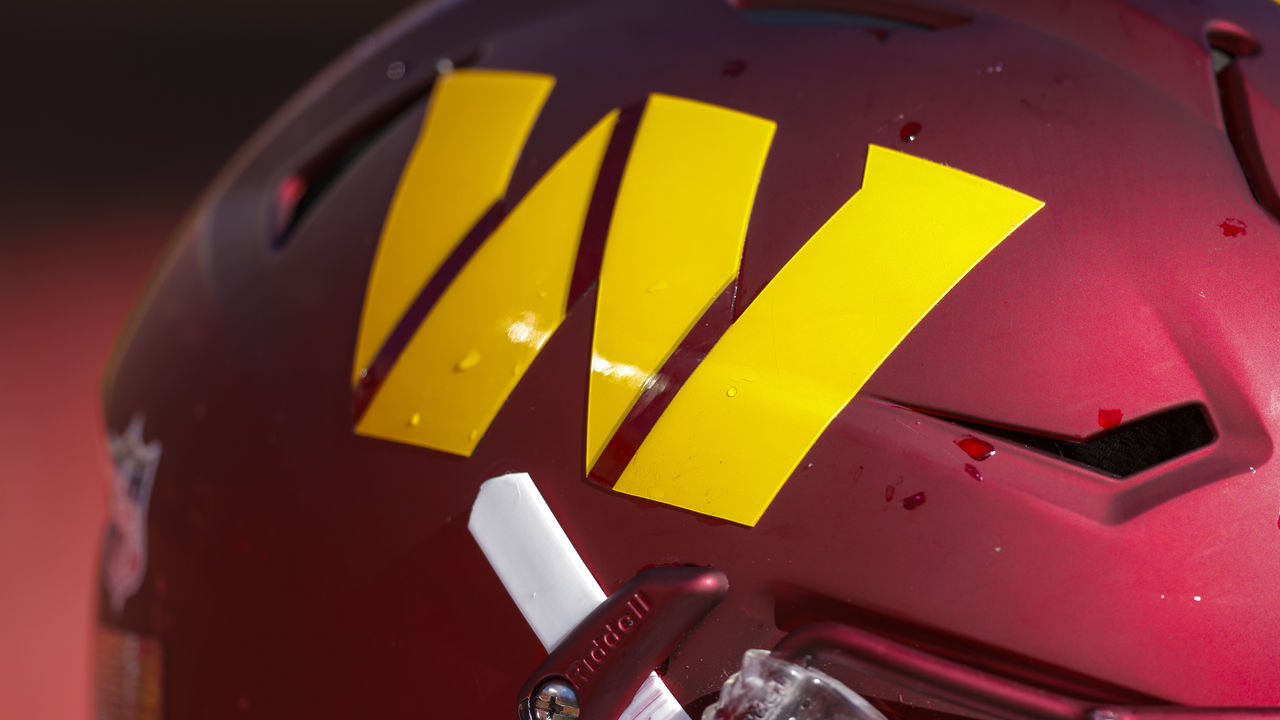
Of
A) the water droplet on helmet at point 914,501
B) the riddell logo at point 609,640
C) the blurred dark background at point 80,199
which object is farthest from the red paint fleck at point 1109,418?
the blurred dark background at point 80,199

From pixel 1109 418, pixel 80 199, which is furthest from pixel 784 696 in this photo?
pixel 80 199

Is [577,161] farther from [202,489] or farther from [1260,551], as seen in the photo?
[1260,551]

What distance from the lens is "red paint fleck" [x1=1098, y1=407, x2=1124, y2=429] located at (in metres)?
0.58

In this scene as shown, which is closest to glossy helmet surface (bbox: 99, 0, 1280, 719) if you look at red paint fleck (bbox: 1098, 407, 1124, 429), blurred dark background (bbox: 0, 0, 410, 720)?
red paint fleck (bbox: 1098, 407, 1124, 429)

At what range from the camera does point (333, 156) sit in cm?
95

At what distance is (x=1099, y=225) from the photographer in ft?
2.02

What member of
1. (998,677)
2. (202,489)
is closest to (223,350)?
(202,489)

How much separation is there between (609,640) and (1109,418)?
311mm

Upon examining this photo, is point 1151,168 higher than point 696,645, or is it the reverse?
point 1151,168

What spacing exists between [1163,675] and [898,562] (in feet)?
0.49

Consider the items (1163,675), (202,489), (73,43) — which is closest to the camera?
(1163,675)

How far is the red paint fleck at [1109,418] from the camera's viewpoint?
1.90 feet

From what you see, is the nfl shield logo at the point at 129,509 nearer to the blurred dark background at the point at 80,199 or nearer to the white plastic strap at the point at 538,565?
the white plastic strap at the point at 538,565

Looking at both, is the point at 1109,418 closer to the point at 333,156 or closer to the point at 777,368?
the point at 777,368
